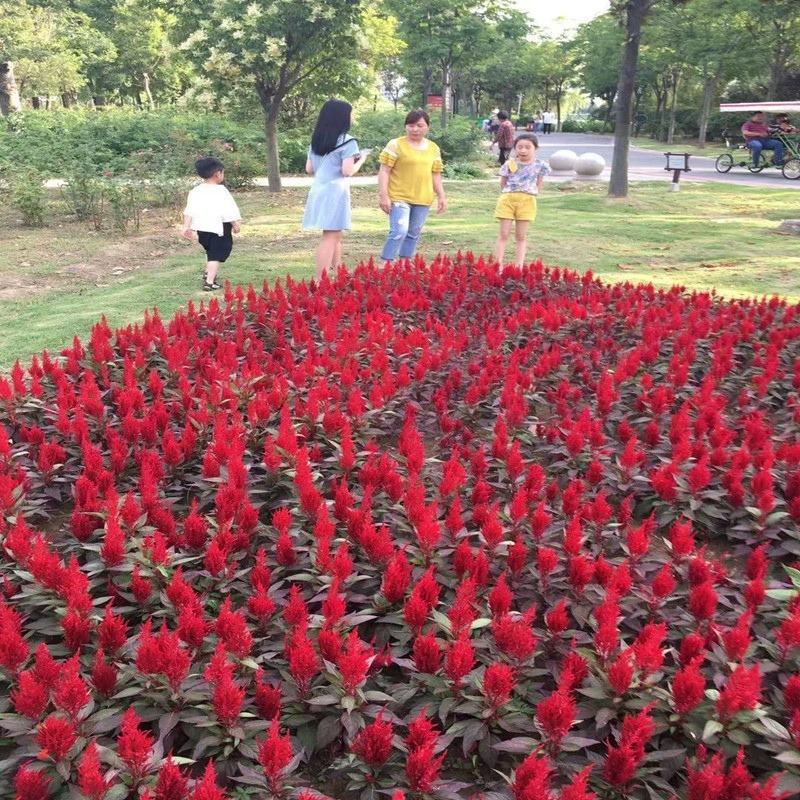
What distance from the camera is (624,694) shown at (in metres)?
2.17

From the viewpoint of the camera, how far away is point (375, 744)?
1892mm

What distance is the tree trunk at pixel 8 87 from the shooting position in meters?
27.8

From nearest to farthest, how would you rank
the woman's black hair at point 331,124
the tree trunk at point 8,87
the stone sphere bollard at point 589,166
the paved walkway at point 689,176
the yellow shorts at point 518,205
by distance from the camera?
the woman's black hair at point 331,124 → the yellow shorts at point 518,205 → the paved walkway at point 689,176 → the stone sphere bollard at point 589,166 → the tree trunk at point 8,87

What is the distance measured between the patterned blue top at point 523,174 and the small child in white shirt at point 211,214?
9.76ft

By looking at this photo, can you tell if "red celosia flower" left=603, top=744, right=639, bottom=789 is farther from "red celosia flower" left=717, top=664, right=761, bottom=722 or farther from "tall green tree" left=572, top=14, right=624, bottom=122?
"tall green tree" left=572, top=14, right=624, bottom=122

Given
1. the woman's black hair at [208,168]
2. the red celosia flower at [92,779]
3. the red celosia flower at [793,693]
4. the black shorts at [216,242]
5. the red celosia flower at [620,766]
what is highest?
the woman's black hair at [208,168]

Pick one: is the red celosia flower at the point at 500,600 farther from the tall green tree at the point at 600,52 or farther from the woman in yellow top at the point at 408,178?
the tall green tree at the point at 600,52

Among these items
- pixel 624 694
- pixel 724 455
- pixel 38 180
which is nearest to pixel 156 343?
pixel 724 455

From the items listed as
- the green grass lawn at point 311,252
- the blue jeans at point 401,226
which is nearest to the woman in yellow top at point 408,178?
the blue jeans at point 401,226

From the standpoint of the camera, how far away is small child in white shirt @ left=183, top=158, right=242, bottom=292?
8.22 metres

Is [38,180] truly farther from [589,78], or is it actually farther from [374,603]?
[589,78]

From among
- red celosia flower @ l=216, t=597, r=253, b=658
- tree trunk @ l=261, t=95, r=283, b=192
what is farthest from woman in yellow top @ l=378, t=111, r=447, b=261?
tree trunk @ l=261, t=95, r=283, b=192

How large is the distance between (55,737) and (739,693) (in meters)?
1.64

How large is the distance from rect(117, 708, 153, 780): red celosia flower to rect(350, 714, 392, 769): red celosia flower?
1.64 ft
